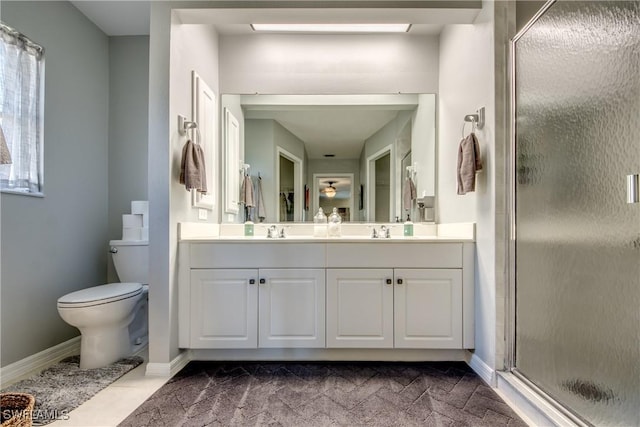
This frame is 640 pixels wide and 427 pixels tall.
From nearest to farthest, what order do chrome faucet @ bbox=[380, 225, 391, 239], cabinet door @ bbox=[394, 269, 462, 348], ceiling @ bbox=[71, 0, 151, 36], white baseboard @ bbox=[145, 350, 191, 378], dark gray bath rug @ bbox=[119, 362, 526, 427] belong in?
1. dark gray bath rug @ bbox=[119, 362, 526, 427]
2. white baseboard @ bbox=[145, 350, 191, 378]
3. cabinet door @ bbox=[394, 269, 462, 348]
4. ceiling @ bbox=[71, 0, 151, 36]
5. chrome faucet @ bbox=[380, 225, 391, 239]

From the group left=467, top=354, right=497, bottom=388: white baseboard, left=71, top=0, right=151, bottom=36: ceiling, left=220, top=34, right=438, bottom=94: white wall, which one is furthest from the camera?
left=220, top=34, right=438, bottom=94: white wall

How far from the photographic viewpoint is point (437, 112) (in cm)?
272

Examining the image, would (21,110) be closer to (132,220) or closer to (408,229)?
(132,220)

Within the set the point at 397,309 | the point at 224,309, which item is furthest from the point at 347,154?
the point at 224,309

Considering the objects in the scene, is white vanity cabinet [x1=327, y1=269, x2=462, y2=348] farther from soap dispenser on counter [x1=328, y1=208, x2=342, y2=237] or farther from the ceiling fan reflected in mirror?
the ceiling fan reflected in mirror

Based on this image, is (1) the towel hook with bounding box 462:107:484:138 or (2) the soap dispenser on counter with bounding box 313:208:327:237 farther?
(2) the soap dispenser on counter with bounding box 313:208:327:237

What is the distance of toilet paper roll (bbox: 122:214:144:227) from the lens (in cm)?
256

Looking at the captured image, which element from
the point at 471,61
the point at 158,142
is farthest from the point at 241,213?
the point at 471,61

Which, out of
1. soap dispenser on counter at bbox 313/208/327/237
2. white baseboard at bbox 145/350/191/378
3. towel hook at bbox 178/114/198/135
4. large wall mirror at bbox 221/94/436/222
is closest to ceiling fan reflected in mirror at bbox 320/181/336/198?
large wall mirror at bbox 221/94/436/222

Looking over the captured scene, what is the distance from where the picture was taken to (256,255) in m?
2.14

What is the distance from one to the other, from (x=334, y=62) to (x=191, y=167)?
1.45 meters

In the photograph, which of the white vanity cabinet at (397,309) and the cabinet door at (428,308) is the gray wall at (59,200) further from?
the cabinet door at (428,308)

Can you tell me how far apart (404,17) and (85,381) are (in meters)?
2.82

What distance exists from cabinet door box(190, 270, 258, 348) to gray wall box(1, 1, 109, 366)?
984 mm
